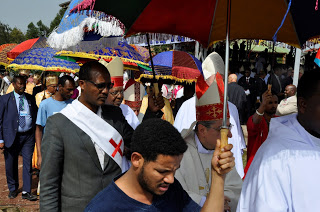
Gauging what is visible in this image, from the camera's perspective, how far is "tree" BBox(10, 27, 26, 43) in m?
67.6

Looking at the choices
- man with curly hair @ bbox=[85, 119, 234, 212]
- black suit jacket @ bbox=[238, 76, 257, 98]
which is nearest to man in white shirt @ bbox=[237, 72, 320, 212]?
man with curly hair @ bbox=[85, 119, 234, 212]

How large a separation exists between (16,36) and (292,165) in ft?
243

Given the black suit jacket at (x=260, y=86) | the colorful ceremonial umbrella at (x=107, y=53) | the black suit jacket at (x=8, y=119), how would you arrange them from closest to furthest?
the colorful ceremonial umbrella at (x=107, y=53) → the black suit jacket at (x=8, y=119) → the black suit jacket at (x=260, y=86)

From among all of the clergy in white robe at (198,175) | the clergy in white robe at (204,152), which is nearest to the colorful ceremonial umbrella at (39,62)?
the clergy in white robe at (204,152)

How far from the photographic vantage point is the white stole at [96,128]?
2.76 meters

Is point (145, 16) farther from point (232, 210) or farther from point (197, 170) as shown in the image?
point (232, 210)

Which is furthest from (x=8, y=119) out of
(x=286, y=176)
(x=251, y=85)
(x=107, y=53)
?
(x=251, y=85)

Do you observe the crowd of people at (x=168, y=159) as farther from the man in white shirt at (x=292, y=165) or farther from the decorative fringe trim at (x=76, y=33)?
the decorative fringe trim at (x=76, y=33)

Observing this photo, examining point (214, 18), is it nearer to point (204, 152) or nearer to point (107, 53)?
point (204, 152)

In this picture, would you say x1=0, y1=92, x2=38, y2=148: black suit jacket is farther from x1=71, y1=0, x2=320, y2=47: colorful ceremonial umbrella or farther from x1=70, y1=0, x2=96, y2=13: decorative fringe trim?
x1=70, y1=0, x2=96, y2=13: decorative fringe trim

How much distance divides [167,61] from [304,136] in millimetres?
5614

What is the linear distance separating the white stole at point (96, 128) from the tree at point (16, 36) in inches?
2739

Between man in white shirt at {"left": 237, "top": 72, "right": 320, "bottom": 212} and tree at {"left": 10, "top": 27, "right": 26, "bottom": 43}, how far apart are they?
70.5 m

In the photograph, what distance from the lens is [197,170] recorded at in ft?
9.16
